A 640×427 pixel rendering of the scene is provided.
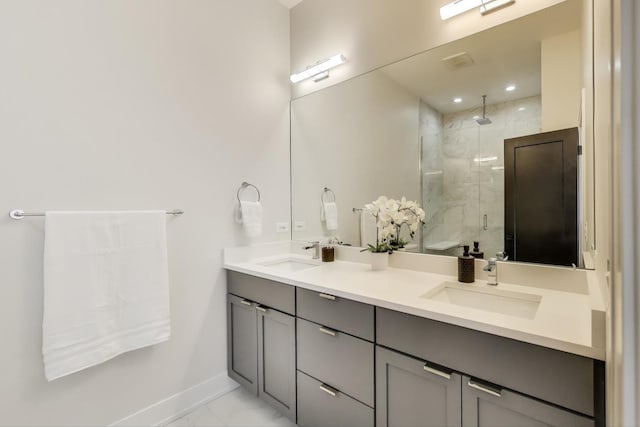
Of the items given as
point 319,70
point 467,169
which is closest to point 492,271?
point 467,169

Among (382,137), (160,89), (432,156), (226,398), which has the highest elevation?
(160,89)

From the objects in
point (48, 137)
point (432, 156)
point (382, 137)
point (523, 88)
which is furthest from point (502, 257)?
point (48, 137)

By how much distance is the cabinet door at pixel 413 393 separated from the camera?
42.0 inches

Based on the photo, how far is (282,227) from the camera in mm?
2434

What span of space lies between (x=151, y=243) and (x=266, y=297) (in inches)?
27.4

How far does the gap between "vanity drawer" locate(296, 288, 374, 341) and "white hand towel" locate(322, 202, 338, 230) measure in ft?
2.60

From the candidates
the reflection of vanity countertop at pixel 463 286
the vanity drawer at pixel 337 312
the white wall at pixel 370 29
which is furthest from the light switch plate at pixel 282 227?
the white wall at pixel 370 29

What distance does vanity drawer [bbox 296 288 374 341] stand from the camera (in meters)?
1.31

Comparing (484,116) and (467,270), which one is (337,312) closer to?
(467,270)

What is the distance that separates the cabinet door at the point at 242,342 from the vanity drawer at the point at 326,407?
41 centimetres

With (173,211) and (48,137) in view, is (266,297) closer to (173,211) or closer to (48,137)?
(173,211)

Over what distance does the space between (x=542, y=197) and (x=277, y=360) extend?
1.58 metres

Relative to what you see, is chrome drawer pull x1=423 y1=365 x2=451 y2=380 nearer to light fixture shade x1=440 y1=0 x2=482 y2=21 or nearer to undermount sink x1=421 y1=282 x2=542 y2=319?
undermount sink x1=421 y1=282 x2=542 y2=319

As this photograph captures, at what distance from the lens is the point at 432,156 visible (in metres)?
1.72
